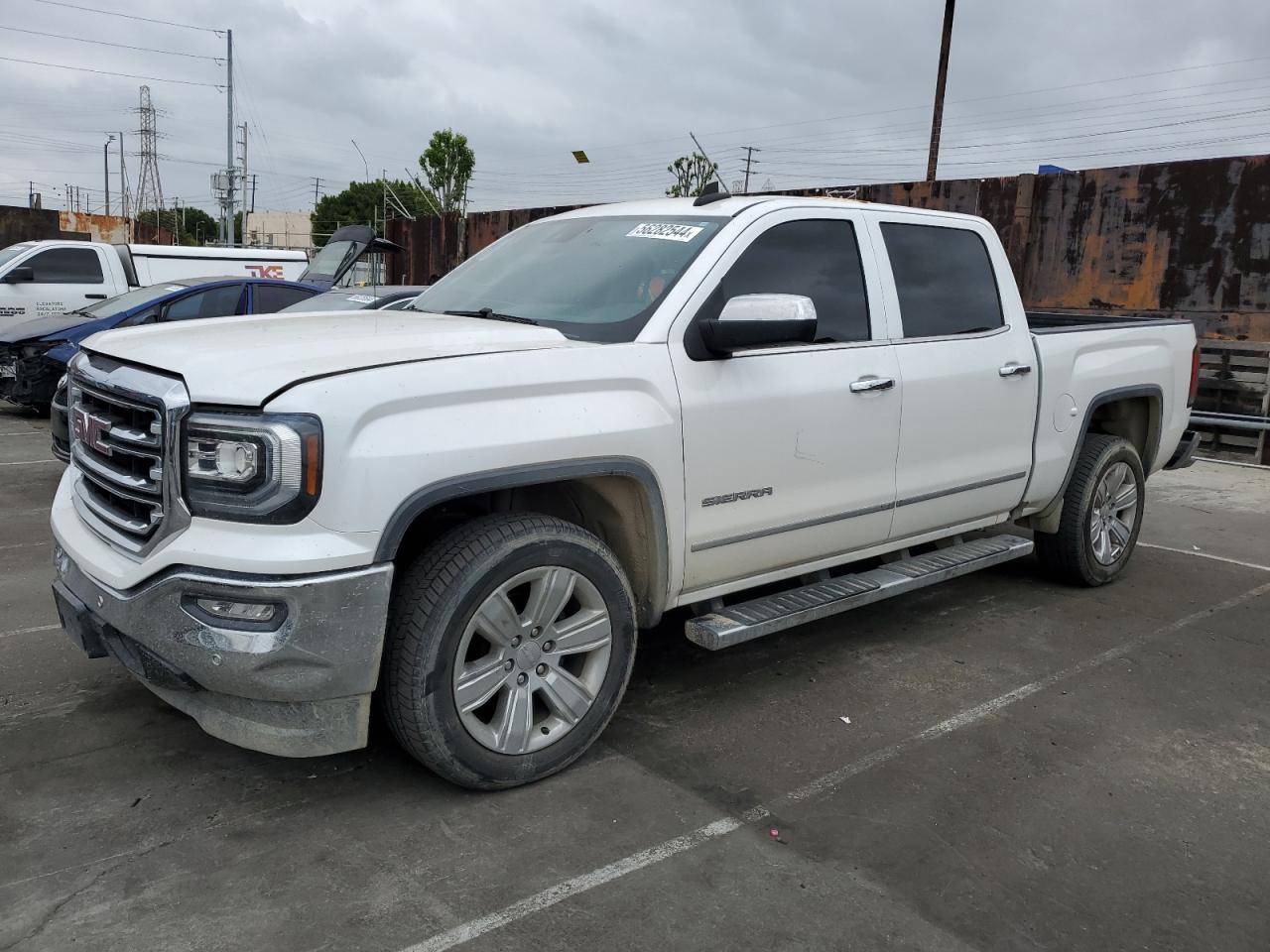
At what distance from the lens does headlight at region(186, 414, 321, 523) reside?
2.77 m

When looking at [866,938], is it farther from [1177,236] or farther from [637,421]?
[1177,236]

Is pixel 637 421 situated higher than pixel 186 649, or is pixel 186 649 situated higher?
pixel 637 421

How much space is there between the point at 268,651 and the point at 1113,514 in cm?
483

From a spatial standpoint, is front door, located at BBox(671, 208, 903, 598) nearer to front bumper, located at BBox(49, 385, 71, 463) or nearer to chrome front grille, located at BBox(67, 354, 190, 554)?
chrome front grille, located at BBox(67, 354, 190, 554)

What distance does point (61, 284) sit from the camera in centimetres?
1357

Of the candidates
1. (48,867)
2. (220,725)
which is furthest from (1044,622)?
(48,867)

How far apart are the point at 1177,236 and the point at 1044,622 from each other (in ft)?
24.9

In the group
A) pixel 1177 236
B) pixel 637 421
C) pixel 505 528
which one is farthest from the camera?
pixel 1177 236

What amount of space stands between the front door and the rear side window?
0.24 meters

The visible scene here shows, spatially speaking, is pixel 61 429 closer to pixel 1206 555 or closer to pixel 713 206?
pixel 713 206

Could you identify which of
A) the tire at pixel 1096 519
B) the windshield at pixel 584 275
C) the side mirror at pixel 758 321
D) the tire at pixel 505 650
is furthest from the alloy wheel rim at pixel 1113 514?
the tire at pixel 505 650

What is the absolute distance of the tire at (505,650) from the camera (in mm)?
3059

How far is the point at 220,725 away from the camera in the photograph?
3.01 meters

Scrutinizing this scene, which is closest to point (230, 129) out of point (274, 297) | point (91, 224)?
point (91, 224)
